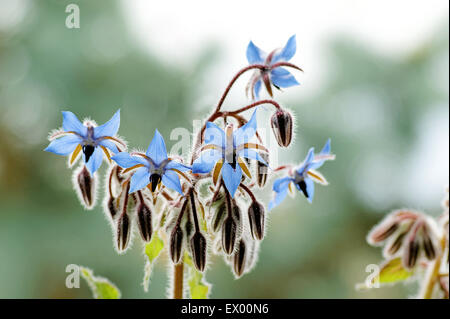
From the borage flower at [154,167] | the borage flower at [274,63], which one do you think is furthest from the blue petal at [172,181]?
the borage flower at [274,63]

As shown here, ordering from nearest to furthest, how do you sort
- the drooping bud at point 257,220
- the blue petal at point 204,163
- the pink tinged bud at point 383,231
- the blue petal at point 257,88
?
the blue petal at point 204,163, the drooping bud at point 257,220, the blue petal at point 257,88, the pink tinged bud at point 383,231

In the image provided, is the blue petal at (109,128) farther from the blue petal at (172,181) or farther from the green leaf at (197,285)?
the green leaf at (197,285)

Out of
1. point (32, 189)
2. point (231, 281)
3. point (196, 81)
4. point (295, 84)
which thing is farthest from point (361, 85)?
point (295, 84)

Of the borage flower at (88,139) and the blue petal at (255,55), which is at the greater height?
the blue petal at (255,55)

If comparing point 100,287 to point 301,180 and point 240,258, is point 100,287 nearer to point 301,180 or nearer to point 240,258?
point 240,258

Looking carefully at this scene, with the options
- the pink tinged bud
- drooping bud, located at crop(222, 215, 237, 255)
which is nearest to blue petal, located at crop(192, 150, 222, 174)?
drooping bud, located at crop(222, 215, 237, 255)
